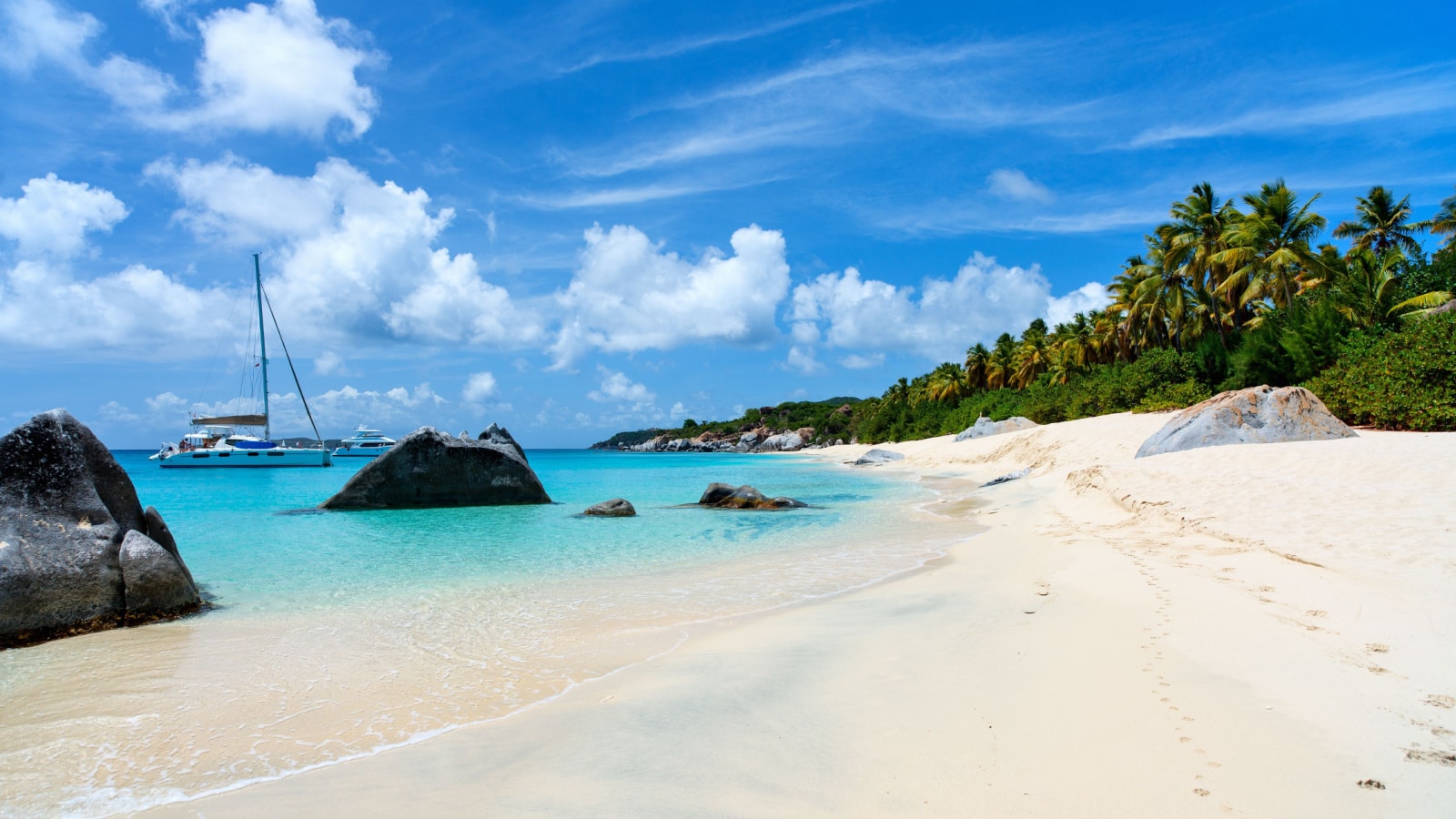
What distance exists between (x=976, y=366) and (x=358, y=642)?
87.1 m

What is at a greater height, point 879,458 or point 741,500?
point 741,500

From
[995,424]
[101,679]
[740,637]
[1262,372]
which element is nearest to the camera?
[101,679]

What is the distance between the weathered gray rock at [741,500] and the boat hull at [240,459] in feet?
153

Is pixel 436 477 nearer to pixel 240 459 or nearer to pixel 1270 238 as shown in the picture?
pixel 1270 238

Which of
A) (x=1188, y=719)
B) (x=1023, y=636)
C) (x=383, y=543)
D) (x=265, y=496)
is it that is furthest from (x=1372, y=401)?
(x=265, y=496)

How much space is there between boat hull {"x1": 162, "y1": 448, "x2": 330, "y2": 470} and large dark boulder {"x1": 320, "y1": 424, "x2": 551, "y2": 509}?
135ft

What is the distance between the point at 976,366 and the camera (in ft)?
283

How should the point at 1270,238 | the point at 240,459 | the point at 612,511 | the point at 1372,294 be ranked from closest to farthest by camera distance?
the point at 612,511
the point at 1372,294
the point at 1270,238
the point at 240,459

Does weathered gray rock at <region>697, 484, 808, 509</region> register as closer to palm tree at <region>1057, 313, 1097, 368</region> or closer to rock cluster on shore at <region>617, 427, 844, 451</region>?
palm tree at <region>1057, 313, 1097, 368</region>

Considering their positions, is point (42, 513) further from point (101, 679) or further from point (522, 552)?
point (522, 552)

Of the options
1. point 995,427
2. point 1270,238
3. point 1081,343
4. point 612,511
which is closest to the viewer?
point 612,511

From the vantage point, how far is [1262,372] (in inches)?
1171

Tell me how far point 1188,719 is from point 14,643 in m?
10.5

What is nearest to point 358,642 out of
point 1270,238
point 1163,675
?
point 1163,675
